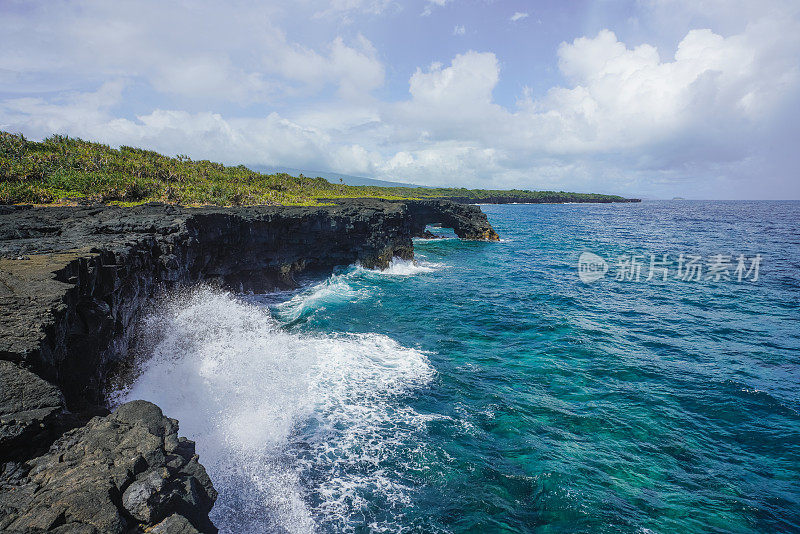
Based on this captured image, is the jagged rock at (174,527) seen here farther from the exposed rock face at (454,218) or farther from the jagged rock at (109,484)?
the exposed rock face at (454,218)

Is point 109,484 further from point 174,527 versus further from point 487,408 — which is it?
point 487,408

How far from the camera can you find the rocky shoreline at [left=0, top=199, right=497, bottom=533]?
5.71 m

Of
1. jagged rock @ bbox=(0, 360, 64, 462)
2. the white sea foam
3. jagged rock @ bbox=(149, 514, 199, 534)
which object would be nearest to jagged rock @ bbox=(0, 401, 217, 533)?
jagged rock @ bbox=(149, 514, 199, 534)

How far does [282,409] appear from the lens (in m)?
14.2

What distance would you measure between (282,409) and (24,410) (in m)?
8.71

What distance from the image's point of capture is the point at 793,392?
51.4ft

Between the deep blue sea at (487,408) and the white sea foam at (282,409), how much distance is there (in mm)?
75

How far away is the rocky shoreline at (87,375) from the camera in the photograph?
571 cm

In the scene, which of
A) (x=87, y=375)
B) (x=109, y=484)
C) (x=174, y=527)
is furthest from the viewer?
(x=87, y=375)

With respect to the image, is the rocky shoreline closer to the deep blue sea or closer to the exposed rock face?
the deep blue sea

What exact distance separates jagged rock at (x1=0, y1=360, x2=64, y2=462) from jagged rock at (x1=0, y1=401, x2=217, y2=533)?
32cm

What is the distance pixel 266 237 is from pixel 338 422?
20808 mm

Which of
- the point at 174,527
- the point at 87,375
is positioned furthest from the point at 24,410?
the point at 87,375

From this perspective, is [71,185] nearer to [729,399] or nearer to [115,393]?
[115,393]
